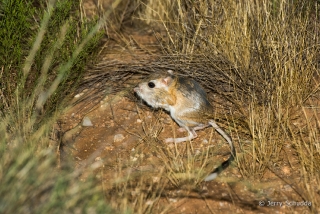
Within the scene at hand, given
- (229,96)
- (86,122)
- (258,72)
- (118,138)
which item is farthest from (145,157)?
(258,72)

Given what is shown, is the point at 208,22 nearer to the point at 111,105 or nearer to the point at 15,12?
the point at 111,105

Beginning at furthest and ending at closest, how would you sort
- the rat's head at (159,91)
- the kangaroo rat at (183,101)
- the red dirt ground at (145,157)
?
1. the rat's head at (159,91)
2. the kangaroo rat at (183,101)
3. the red dirt ground at (145,157)

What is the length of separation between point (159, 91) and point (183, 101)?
0.84 ft

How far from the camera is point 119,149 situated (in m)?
4.73

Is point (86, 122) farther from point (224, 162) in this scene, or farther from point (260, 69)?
point (260, 69)

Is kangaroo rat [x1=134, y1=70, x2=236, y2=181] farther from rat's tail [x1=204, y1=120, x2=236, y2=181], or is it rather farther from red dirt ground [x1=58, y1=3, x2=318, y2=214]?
red dirt ground [x1=58, y1=3, x2=318, y2=214]

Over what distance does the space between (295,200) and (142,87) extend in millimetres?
1766

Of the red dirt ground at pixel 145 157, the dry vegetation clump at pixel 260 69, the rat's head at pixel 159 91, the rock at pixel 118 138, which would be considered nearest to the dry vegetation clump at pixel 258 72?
the dry vegetation clump at pixel 260 69

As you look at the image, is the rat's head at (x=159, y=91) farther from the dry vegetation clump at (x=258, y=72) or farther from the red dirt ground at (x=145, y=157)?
the dry vegetation clump at (x=258, y=72)

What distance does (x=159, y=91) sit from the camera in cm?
500

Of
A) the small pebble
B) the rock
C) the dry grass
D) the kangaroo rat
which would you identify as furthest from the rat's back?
the small pebble

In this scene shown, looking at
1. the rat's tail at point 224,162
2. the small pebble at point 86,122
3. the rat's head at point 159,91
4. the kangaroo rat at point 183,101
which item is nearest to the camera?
the rat's tail at point 224,162

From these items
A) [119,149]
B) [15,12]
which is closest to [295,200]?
[119,149]

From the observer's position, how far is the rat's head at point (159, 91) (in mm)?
4953
